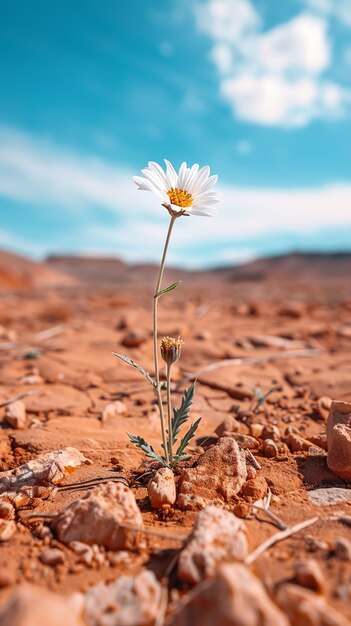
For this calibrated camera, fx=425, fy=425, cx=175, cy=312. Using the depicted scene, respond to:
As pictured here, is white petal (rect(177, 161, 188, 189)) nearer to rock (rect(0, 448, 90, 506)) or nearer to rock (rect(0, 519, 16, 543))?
rock (rect(0, 448, 90, 506))

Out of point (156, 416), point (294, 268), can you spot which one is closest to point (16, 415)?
point (156, 416)

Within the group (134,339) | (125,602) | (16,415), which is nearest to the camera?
(125,602)

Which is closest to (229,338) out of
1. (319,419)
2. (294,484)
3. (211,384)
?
(211,384)

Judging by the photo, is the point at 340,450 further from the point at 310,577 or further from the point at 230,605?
the point at 230,605

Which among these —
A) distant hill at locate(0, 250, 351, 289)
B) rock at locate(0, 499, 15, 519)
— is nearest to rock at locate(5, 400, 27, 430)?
rock at locate(0, 499, 15, 519)

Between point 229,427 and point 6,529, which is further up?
point 229,427

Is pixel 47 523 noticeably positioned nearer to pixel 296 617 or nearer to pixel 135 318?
pixel 296 617
